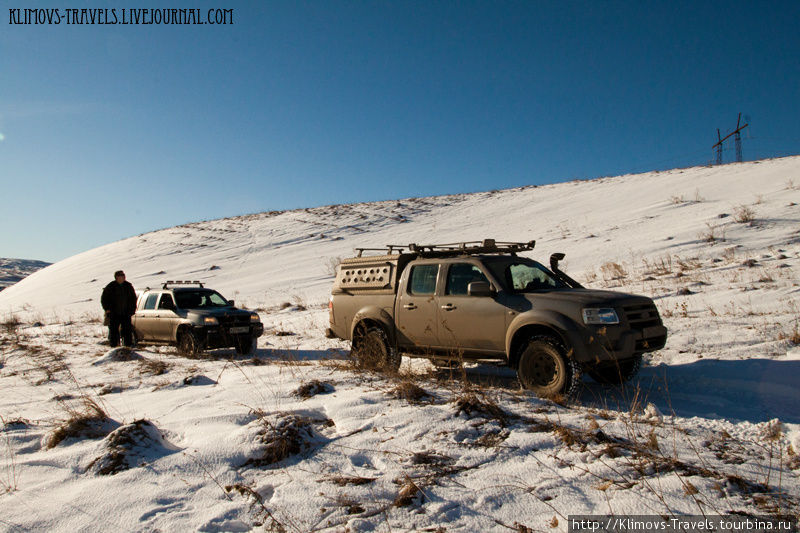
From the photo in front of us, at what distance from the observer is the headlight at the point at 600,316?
5.64m

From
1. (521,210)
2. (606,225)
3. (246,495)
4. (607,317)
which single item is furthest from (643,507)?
(521,210)

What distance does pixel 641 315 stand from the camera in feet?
19.6

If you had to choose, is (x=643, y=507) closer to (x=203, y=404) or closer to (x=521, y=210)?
(x=203, y=404)

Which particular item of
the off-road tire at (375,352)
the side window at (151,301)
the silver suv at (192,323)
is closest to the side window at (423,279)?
the off-road tire at (375,352)

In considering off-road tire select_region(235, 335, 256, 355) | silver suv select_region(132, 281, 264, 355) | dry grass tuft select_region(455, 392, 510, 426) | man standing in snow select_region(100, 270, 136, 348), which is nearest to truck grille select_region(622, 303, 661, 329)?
dry grass tuft select_region(455, 392, 510, 426)

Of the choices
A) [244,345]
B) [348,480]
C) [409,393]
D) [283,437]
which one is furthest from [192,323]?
[348,480]

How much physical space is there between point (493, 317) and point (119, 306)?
29.8 ft

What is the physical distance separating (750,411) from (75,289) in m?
31.9

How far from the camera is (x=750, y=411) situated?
205 inches

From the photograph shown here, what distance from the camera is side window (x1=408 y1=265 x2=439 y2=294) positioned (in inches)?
287

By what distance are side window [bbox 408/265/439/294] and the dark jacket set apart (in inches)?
296

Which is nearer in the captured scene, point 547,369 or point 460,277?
point 547,369

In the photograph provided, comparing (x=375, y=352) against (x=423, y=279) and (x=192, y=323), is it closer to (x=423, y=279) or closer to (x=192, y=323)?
(x=423, y=279)

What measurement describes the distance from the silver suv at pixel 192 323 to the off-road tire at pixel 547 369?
6.53 metres
